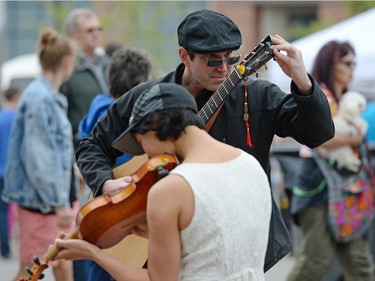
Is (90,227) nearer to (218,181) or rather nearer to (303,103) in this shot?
(218,181)

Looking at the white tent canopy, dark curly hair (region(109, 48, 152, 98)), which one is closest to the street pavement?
the white tent canopy

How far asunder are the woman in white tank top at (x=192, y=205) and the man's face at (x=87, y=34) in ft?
16.6

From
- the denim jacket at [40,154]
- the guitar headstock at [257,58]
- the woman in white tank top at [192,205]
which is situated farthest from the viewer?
the denim jacket at [40,154]

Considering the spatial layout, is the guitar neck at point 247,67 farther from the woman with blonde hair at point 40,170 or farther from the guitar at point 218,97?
the woman with blonde hair at point 40,170

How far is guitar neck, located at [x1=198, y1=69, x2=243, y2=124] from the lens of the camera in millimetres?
4438

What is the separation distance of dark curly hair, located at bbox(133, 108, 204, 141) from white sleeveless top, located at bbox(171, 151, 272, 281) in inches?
4.4

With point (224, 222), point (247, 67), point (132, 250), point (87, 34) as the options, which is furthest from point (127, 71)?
point (224, 222)

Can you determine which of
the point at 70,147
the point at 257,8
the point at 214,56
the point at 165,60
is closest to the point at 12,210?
the point at 70,147

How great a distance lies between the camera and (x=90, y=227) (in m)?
3.84

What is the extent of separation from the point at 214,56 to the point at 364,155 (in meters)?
3.33

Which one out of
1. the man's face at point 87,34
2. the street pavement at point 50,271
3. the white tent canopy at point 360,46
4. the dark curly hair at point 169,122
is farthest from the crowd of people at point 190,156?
the white tent canopy at point 360,46

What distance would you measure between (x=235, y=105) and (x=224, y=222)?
1059mm

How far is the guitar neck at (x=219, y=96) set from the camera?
4438mm

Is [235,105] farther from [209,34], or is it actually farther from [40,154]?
[40,154]
